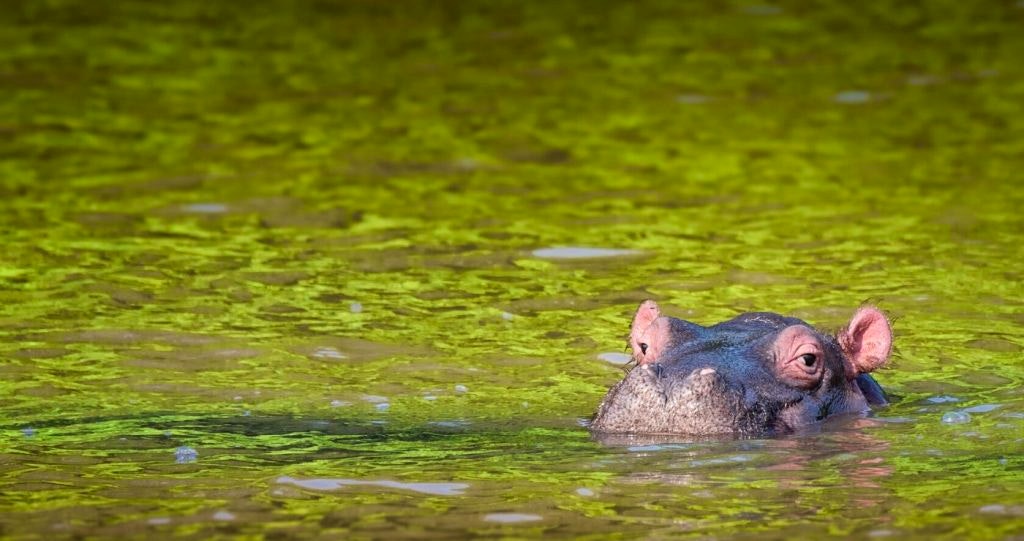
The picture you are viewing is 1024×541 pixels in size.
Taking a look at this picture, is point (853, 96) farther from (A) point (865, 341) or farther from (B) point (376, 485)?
(B) point (376, 485)

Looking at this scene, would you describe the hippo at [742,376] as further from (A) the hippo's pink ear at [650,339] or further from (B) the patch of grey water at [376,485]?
(B) the patch of grey water at [376,485]

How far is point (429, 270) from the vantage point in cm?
1287

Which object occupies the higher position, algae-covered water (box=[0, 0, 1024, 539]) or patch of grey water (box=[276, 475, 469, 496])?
algae-covered water (box=[0, 0, 1024, 539])

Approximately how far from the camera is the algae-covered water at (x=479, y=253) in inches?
307

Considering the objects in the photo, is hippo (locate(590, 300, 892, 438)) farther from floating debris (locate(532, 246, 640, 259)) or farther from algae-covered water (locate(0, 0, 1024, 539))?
floating debris (locate(532, 246, 640, 259))

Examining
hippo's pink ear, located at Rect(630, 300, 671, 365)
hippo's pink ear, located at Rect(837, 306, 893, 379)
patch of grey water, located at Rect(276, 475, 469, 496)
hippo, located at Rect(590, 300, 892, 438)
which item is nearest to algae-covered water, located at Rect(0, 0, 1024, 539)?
patch of grey water, located at Rect(276, 475, 469, 496)

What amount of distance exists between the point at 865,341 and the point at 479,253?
4352mm

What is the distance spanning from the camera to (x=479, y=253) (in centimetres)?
1335

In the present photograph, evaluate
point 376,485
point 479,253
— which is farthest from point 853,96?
point 376,485

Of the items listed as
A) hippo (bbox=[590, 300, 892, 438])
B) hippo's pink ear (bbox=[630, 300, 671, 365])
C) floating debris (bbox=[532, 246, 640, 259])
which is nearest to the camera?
hippo (bbox=[590, 300, 892, 438])

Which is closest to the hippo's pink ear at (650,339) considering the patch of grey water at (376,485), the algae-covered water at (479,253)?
the algae-covered water at (479,253)

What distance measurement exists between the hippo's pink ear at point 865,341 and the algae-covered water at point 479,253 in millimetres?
283

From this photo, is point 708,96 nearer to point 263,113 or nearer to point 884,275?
point 263,113

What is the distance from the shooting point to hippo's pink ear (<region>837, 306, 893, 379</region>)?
942 cm
